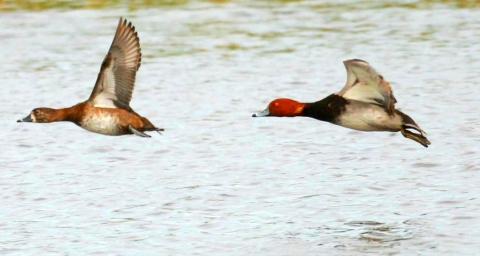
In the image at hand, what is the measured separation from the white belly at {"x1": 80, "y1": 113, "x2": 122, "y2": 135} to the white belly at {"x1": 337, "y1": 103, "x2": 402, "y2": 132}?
5.95 feet

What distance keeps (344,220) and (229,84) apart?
21.3ft

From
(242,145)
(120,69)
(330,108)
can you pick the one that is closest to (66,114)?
(120,69)

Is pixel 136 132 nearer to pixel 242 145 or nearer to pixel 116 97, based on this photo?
pixel 116 97

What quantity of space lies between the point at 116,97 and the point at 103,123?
0.35 m

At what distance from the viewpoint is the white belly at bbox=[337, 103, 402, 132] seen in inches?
366

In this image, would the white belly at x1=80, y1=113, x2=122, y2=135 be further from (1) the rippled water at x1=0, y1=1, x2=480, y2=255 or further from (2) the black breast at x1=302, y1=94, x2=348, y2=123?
(2) the black breast at x1=302, y1=94, x2=348, y2=123

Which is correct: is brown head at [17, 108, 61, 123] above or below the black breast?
below

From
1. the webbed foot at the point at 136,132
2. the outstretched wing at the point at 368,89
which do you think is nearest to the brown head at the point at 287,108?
the outstretched wing at the point at 368,89

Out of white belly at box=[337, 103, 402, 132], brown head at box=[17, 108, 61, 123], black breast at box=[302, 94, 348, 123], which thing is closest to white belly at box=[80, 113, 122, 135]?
brown head at box=[17, 108, 61, 123]

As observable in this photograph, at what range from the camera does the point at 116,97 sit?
9531 mm

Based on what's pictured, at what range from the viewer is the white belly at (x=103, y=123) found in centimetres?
928

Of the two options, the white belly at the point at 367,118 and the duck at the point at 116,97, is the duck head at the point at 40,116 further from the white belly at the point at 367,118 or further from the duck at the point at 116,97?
the white belly at the point at 367,118

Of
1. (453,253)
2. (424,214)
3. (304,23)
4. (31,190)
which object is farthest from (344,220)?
(304,23)

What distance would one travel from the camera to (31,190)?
408 inches
